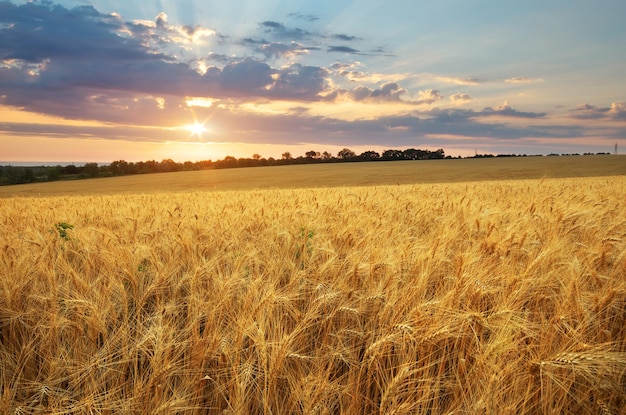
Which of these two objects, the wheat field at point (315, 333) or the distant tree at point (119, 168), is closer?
→ the wheat field at point (315, 333)

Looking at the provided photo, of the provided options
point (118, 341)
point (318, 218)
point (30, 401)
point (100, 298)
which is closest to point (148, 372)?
point (118, 341)

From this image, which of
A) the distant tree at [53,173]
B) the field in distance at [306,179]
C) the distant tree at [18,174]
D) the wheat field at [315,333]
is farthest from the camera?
the distant tree at [53,173]

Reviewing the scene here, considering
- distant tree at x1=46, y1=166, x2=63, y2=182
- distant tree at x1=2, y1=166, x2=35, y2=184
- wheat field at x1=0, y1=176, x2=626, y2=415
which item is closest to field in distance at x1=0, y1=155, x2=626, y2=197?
distant tree at x1=2, y1=166, x2=35, y2=184

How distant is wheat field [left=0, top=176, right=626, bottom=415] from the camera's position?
164cm

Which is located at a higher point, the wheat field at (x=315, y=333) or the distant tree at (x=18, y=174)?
the distant tree at (x=18, y=174)

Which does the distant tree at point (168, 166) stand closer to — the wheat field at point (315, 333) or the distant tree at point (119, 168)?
the distant tree at point (119, 168)

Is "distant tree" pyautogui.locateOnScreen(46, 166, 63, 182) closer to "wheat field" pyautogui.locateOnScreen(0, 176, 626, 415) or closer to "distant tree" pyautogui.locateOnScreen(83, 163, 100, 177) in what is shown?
"distant tree" pyautogui.locateOnScreen(83, 163, 100, 177)

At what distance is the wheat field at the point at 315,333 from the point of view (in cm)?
164

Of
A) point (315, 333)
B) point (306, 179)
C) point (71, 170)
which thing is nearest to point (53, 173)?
point (71, 170)

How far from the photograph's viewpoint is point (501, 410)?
4.92 feet

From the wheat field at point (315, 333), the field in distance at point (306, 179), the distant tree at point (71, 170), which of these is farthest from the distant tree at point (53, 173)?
the wheat field at point (315, 333)

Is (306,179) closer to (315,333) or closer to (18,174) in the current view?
(315,333)

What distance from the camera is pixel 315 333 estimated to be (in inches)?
88.2

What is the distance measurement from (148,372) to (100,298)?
0.67 meters
